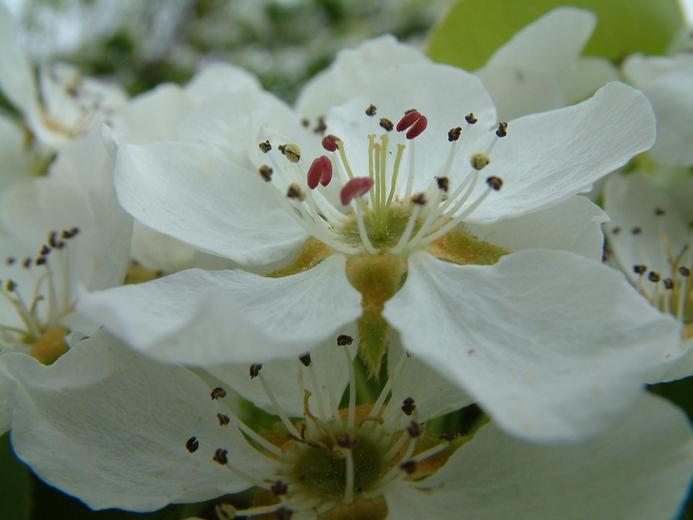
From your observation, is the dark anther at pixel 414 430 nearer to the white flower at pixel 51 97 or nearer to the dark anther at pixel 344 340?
the dark anther at pixel 344 340

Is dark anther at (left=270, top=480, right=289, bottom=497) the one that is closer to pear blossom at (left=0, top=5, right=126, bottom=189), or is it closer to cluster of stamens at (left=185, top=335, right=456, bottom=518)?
cluster of stamens at (left=185, top=335, right=456, bottom=518)

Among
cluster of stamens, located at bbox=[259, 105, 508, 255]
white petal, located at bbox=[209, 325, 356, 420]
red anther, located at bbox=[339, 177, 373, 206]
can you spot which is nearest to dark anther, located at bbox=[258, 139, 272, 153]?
cluster of stamens, located at bbox=[259, 105, 508, 255]

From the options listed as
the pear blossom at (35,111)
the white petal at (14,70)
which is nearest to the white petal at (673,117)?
the pear blossom at (35,111)

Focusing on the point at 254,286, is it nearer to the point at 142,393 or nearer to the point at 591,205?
the point at 142,393

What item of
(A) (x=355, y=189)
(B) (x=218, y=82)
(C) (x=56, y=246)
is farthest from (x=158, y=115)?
(A) (x=355, y=189)

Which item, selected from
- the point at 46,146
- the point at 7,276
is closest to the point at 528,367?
the point at 7,276

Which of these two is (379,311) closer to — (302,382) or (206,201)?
(302,382)
